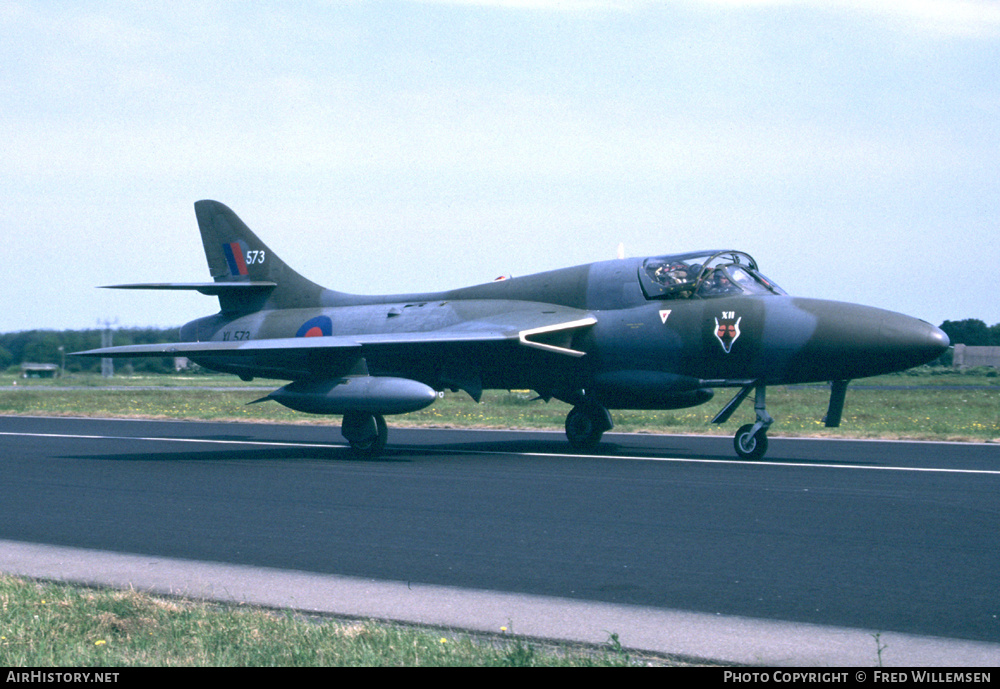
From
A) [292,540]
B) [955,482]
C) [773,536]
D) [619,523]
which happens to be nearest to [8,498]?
[292,540]

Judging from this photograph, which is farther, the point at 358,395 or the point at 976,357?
the point at 976,357

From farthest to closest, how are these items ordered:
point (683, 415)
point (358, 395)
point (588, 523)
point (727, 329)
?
point (683, 415) < point (358, 395) < point (727, 329) < point (588, 523)

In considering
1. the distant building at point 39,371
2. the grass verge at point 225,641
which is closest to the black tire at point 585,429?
the grass verge at point 225,641

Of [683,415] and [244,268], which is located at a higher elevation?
[244,268]

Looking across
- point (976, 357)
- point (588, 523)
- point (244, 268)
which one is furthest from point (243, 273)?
point (976, 357)

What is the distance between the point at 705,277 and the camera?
16.5 metres

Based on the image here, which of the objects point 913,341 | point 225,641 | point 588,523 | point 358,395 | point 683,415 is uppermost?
point 913,341

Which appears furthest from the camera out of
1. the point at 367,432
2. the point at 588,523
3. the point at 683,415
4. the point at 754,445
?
the point at 683,415

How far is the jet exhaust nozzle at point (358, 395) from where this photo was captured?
16328 mm

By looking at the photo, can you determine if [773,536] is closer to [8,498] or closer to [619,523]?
[619,523]

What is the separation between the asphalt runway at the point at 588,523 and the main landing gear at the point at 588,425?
650mm

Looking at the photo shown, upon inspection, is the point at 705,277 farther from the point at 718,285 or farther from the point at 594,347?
the point at 594,347

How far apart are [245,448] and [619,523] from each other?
1132cm

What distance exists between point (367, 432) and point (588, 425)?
395cm
